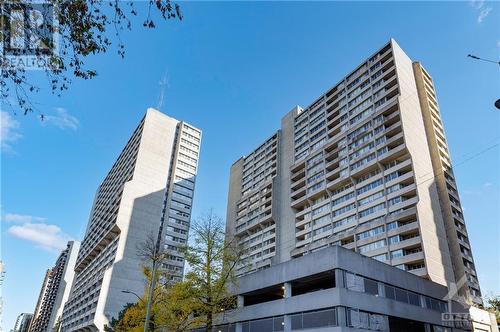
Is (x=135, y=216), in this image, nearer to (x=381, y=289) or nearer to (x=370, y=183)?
(x=370, y=183)

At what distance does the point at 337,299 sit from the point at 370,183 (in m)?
39.4

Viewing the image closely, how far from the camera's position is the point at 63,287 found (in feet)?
438

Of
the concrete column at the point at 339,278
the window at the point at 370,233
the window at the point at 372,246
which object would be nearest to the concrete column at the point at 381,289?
the concrete column at the point at 339,278

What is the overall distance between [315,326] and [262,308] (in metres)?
5.56

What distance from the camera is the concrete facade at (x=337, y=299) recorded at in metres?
24.4

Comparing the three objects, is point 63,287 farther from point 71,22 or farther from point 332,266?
point 71,22

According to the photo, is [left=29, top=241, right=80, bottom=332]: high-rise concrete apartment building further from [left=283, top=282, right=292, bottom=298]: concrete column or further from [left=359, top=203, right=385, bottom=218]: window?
[left=283, top=282, right=292, bottom=298]: concrete column

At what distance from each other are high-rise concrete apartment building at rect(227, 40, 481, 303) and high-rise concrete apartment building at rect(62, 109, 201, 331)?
1790 centimetres

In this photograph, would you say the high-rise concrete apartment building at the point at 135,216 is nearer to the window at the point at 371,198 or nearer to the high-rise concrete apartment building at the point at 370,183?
the high-rise concrete apartment building at the point at 370,183

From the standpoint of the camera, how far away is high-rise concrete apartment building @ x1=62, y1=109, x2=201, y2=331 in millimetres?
66312

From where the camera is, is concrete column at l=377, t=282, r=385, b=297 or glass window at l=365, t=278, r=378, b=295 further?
concrete column at l=377, t=282, r=385, b=297

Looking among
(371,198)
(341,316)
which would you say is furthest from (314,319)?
(371,198)

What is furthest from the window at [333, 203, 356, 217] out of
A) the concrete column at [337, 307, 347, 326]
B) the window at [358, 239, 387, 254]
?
the concrete column at [337, 307, 347, 326]

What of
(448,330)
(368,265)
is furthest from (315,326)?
(448,330)
